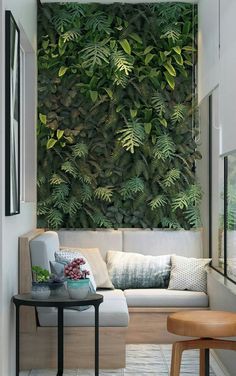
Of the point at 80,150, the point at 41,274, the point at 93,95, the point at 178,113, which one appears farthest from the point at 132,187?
the point at 41,274

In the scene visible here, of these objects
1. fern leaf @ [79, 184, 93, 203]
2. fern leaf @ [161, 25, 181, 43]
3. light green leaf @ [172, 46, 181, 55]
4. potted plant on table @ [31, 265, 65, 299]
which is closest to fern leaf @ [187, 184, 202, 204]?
fern leaf @ [79, 184, 93, 203]

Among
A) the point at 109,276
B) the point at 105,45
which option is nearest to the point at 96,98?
the point at 105,45

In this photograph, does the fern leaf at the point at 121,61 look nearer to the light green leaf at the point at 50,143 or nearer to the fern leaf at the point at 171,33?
the fern leaf at the point at 171,33

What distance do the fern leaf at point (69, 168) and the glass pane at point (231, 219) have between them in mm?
1796

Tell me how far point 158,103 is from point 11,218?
2.64 metres

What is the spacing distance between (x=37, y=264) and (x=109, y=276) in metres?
1.41

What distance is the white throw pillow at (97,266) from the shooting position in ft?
24.8

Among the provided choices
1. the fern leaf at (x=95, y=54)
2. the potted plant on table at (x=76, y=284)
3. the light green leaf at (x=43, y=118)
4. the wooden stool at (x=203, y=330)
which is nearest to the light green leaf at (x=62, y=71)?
the fern leaf at (x=95, y=54)

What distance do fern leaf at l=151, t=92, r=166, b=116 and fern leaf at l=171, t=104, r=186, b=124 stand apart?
0.11 m

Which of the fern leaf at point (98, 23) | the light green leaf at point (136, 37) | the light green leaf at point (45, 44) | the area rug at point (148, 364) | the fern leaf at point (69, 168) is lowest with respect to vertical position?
the area rug at point (148, 364)

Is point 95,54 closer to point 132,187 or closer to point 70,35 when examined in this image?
point 70,35

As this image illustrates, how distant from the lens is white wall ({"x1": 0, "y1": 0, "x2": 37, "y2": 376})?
5547 mm

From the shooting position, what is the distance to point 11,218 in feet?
19.8

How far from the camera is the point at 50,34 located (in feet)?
27.1
